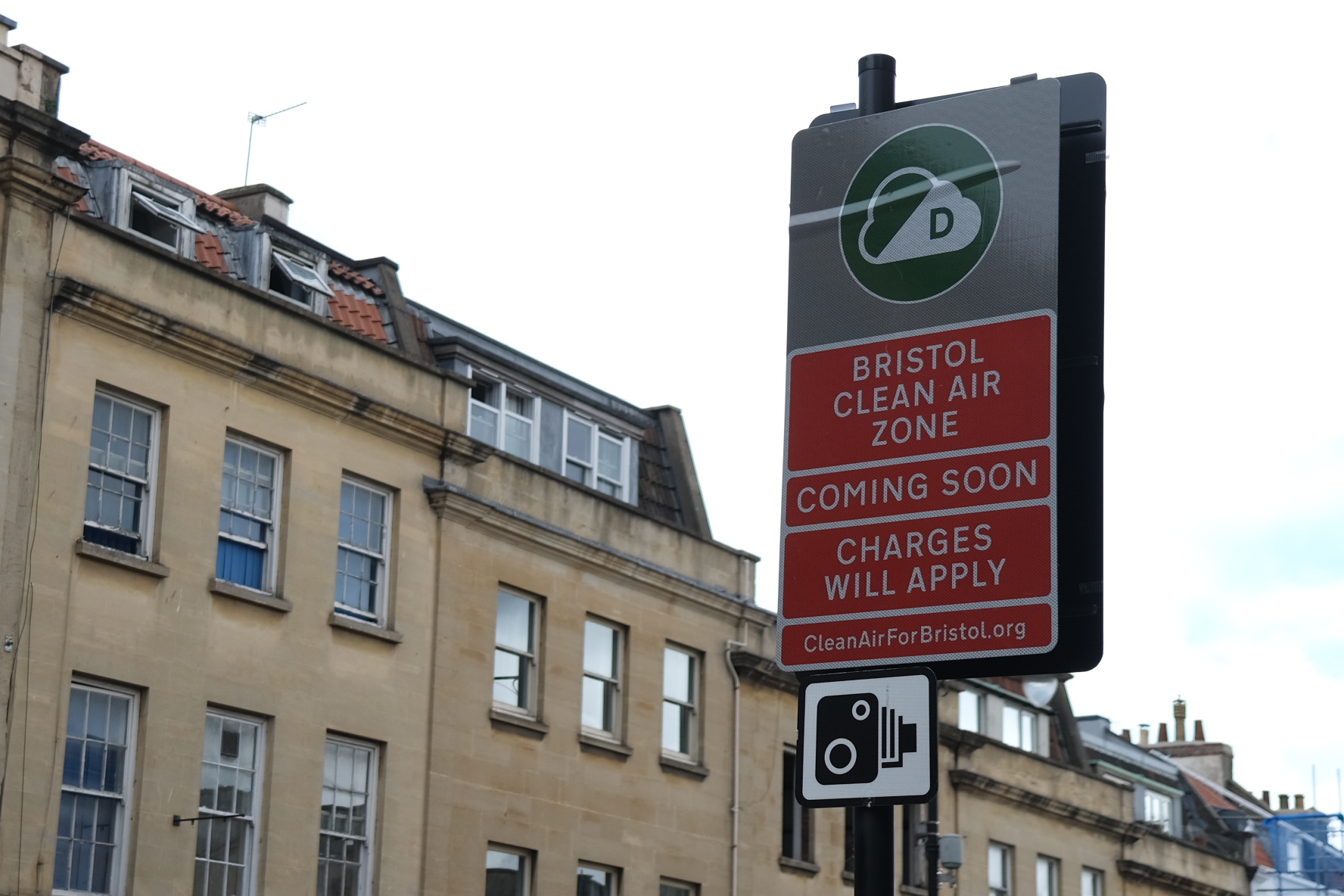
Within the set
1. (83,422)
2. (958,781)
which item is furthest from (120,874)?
(958,781)

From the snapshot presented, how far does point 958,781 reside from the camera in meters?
38.8

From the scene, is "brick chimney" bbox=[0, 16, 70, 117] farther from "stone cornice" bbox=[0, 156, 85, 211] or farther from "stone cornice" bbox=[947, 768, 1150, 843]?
"stone cornice" bbox=[947, 768, 1150, 843]

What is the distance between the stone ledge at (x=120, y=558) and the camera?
21.8 m

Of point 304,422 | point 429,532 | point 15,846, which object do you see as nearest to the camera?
point 15,846

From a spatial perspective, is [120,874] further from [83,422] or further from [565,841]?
[565,841]

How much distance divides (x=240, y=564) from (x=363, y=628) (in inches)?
79.1

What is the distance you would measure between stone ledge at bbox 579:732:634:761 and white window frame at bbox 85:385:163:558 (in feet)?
27.1

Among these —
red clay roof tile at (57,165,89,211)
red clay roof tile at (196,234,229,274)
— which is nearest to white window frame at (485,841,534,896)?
red clay roof tile at (196,234,229,274)

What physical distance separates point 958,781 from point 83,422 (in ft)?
71.3

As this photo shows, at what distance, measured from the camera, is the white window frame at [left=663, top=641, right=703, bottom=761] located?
3116 centimetres

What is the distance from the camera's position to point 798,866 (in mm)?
33188

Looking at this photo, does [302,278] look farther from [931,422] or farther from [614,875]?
[931,422]

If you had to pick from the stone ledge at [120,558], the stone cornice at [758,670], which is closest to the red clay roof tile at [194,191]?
the stone ledge at [120,558]

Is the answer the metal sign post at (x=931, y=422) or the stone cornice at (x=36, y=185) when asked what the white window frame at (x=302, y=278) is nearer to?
the stone cornice at (x=36, y=185)
